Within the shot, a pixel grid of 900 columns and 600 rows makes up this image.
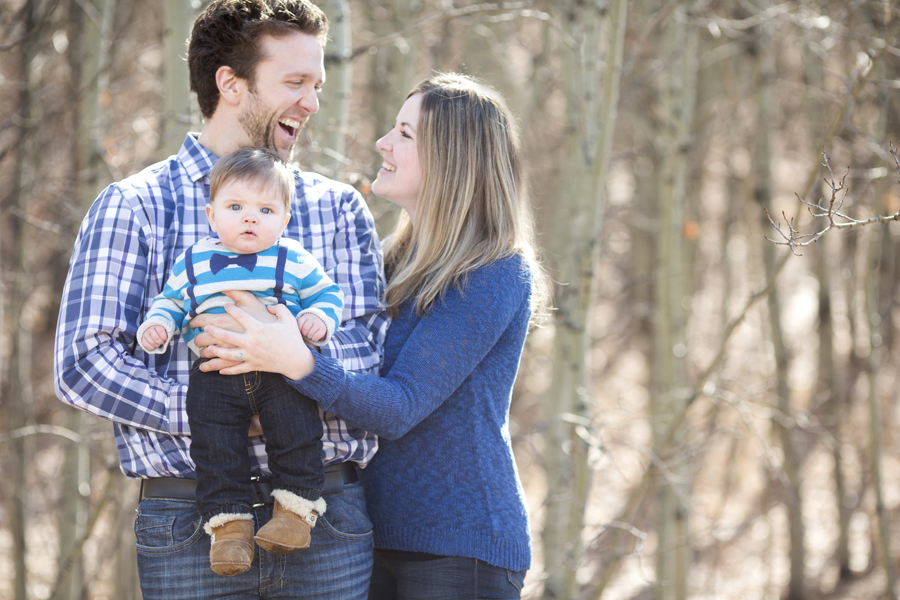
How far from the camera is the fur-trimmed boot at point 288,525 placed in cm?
167

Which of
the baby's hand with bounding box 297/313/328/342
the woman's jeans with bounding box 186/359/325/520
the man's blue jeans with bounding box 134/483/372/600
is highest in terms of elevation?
the baby's hand with bounding box 297/313/328/342

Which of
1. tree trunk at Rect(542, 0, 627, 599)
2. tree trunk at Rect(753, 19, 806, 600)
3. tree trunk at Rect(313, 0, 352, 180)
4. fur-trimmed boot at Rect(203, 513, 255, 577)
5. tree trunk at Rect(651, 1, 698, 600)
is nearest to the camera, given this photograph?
fur-trimmed boot at Rect(203, 513, 255, 577)

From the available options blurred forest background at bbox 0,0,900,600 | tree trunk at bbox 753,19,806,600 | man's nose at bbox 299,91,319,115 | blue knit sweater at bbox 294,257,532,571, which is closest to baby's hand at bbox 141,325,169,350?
blue knit sweater at bbox 294,257,532,571

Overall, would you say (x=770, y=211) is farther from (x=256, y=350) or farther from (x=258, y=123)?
(x=256, y=350)

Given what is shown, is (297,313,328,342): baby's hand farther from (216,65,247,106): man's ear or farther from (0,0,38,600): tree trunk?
(0,0,38,600): tree trunk

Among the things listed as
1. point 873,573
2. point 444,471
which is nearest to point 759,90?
point 873,573

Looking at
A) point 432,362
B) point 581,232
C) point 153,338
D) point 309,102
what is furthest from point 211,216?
point 581,232

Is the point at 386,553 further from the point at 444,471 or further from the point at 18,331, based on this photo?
the point at 18,331

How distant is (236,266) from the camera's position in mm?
1801

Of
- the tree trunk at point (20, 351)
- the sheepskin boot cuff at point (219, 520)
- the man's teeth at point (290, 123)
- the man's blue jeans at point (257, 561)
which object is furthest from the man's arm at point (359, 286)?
the tree trunk at point (20, 351)

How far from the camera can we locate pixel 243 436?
68.8 inches

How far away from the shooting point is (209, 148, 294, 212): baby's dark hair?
5.90ft

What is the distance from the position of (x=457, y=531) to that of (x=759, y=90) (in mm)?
4521

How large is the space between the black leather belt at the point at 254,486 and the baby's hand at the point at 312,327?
1.01 feet
